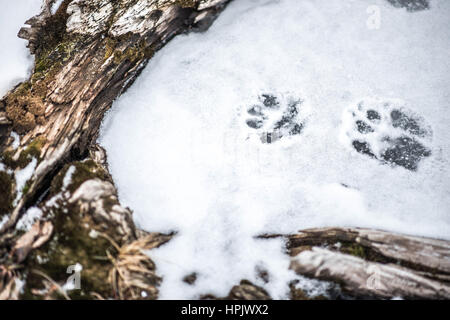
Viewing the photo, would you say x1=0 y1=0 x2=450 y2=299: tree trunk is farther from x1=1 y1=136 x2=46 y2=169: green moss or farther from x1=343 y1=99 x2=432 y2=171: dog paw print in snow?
x1=343 y1=99 x2=432 y2=171: dog paw print in snow

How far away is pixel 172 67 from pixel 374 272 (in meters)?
3.59

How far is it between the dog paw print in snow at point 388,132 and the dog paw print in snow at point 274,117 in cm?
69

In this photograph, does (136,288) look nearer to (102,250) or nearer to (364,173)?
(102,250)

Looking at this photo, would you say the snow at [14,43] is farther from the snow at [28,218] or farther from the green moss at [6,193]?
the snow at [28,218]

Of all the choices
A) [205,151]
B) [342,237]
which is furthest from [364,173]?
[205,151]

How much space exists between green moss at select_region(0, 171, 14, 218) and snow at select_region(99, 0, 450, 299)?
1050 mm

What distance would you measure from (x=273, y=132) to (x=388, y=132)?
60.7 inches

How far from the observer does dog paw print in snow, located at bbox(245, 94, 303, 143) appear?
12.0 ft

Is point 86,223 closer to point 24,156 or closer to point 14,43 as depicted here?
point 24,156

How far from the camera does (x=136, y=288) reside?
9.07 feet

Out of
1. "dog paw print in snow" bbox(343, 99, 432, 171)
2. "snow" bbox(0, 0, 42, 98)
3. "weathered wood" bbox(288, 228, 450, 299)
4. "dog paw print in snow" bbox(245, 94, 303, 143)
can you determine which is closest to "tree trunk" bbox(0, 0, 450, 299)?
"weathered wood" bbox(288, 228, 450, 299)

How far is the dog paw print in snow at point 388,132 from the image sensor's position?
3516 mm

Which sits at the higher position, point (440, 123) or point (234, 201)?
point (234, 201)

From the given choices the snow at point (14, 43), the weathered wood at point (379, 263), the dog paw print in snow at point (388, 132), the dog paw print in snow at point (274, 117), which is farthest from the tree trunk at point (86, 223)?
the dog paw print in snow at point (274, 117)
